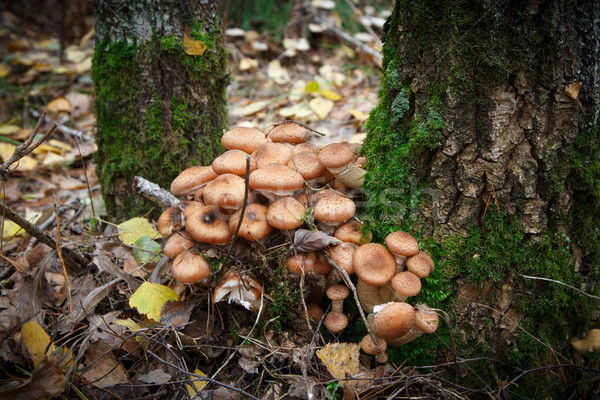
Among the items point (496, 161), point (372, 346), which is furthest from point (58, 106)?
point (496, 161)

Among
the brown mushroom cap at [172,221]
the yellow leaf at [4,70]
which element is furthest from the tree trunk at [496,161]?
the yellow leaf at [4,70]

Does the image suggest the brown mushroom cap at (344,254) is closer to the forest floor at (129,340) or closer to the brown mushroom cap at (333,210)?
the brown mushroom cap at (333,210)

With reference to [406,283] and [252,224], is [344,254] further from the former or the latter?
[252,224]

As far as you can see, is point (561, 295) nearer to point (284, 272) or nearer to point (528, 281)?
point (528, 281)

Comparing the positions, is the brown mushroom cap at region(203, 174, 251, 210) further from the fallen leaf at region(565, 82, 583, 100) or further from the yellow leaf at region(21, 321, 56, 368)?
the fallen leaf at region(565, 82, 583, 100)

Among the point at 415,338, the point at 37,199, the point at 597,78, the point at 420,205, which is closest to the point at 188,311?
the point at 415,338
